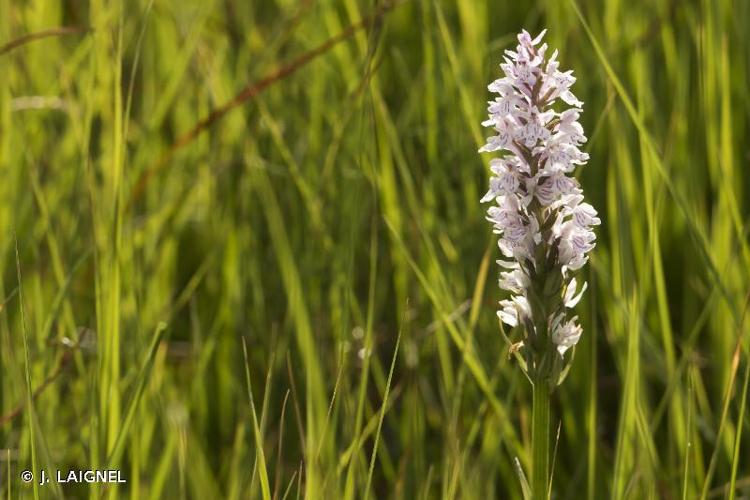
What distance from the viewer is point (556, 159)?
4.50ft

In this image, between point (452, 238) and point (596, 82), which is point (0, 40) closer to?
point (452, 238)

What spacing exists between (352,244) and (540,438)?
0.75 metres

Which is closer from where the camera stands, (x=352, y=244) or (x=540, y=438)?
(x=540, y=438)

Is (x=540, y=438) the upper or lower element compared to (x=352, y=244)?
lower

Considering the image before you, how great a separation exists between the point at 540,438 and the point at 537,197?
300 mm

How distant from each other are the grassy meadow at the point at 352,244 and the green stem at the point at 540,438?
0.54m

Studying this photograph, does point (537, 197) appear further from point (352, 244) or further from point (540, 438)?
point (352, 244)

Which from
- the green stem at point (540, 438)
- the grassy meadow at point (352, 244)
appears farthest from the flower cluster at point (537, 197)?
the grassy meadow at point (352, 244)

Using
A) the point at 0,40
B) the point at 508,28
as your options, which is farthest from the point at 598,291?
the point at 0,40

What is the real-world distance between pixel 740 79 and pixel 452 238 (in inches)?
44.0

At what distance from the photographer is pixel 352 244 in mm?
2051

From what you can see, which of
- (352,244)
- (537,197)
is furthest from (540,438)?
(352,244)

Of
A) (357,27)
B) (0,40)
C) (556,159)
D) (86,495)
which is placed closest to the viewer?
(556,159)

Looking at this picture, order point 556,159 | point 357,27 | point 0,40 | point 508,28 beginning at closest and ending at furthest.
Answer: point 556,159
point 357,27
point 0,40
point 508,28
